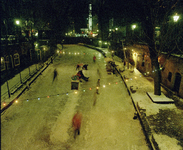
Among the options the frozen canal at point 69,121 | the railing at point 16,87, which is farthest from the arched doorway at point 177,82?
the railing at point 16,87

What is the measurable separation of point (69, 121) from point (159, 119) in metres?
6.14

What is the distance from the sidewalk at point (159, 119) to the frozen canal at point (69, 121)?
0.54m

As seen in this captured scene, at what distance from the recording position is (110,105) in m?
12.0

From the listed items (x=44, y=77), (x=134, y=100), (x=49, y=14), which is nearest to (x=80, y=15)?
(x=49, y=14)

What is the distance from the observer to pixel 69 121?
9.79m

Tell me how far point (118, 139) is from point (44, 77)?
14.6 meters

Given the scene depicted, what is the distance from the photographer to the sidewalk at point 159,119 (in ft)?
24.7

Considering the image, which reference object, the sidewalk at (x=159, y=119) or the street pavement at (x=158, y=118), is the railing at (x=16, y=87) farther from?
the sidewalk at (x=159, y=119)

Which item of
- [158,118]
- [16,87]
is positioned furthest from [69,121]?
[16,87]

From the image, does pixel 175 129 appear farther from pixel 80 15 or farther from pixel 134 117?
pixel 80 15

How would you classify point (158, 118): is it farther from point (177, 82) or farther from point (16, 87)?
point (16, 87)

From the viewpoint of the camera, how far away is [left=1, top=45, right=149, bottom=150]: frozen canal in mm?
7781

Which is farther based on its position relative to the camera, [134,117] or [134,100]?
[134,100]

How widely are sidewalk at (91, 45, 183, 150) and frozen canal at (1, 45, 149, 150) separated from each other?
0.54 metres
